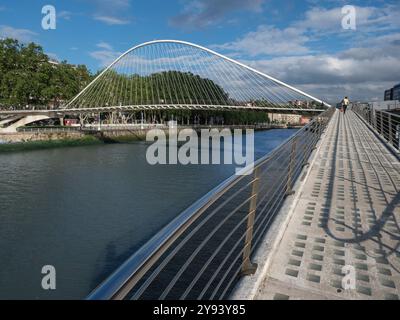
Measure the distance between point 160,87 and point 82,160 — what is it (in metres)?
25.4

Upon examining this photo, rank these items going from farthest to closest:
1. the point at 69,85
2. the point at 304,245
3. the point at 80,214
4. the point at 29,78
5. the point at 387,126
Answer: the point at 69,85, the point at 29,78, the point at 80,214, the point at 387,126, the point at 304,245

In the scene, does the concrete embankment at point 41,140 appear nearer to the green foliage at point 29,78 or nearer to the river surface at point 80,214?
the green foliage at point 29,78

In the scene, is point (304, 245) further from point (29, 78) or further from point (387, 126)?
point (29, 78)

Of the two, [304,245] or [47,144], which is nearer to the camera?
[304,245]

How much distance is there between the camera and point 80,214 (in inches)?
444

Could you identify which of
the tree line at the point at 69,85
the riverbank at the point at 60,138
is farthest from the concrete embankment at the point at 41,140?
the tree line at the point at 69,85

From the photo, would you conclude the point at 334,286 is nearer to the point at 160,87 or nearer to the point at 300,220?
the point at 300,220

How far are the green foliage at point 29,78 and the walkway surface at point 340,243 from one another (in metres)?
40.6

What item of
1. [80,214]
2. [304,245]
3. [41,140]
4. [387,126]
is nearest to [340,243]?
[304,245]

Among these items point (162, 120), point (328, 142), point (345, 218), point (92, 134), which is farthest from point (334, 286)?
point (162, 120)

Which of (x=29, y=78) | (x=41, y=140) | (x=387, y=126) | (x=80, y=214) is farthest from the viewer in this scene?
(x=29, y=78)

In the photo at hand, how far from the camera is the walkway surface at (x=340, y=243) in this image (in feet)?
7.23

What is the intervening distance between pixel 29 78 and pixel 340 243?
43.2 m

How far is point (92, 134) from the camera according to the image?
3988 centimetres
